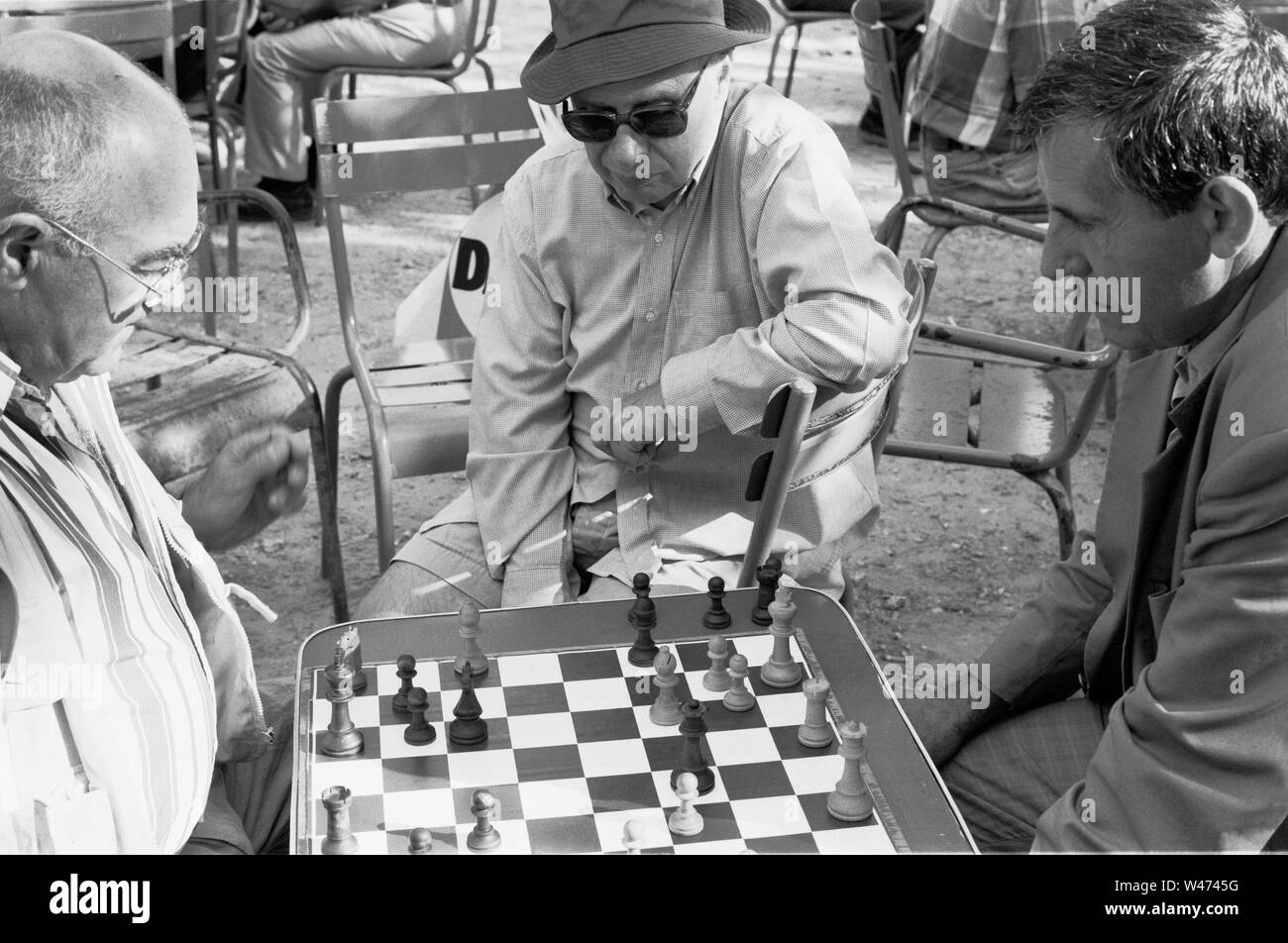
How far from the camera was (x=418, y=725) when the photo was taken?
6.49ft

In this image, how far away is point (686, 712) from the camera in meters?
1.91

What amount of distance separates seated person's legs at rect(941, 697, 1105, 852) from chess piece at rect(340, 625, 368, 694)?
0.99 metres

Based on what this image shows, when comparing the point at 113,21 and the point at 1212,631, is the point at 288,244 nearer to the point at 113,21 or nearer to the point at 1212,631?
the point at 113,21

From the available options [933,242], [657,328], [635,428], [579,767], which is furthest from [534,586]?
[933,242]

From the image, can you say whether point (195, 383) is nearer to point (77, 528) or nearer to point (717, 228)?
point (717, 228)

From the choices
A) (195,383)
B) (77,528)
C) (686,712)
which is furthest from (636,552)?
(195,383)

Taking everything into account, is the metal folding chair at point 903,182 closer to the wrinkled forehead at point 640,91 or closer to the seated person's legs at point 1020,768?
the wrinkled forehead at point 640,91

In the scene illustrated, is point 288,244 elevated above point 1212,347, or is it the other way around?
point 1212,347

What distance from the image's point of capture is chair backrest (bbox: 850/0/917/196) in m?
4.50

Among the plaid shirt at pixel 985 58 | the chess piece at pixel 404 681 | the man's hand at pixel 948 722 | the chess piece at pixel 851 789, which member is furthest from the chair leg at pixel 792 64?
the chess piece at pixel 851 789

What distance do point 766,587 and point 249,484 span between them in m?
0.82

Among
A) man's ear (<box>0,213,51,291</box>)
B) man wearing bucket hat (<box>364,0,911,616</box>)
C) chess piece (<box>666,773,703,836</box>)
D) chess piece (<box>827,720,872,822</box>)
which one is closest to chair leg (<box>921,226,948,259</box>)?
man wearing bucket hat (<box>364,0,911,616</box>)

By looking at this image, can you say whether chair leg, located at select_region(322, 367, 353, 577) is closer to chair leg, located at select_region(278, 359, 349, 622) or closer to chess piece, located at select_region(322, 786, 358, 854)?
chair leg, located at select_region(278, 359, 349, 622)
